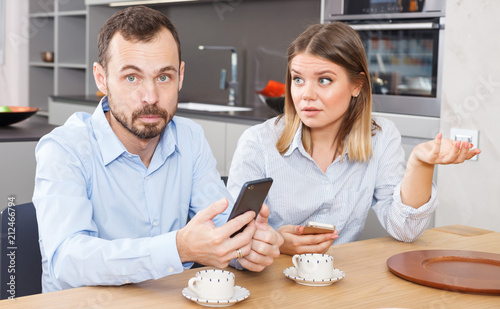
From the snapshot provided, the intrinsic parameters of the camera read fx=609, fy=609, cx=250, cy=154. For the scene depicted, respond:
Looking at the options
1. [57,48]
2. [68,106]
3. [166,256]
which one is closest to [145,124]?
[166,256]

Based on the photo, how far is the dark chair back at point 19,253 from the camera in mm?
1241

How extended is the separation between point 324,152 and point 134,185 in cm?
60

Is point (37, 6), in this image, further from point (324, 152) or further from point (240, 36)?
point (324, 152)

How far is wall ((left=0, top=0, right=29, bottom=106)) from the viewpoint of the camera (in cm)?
566

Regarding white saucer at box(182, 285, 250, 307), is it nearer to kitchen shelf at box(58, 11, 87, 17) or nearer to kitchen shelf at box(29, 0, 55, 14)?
kitchen shelf at box(58, 11, 87, 17)

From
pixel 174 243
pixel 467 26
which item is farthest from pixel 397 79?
pixel 174 243

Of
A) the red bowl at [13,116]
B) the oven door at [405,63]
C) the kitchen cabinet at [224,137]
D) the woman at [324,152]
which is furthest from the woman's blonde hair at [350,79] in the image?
the red bowl at [13,116]

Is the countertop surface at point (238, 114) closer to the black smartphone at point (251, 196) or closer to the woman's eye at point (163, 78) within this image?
Result: the woman's eye at point (163, 78)

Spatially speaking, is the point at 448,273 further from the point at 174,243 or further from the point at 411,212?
the point at 174,243

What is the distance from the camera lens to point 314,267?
44.6 inches

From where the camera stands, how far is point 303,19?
373cm

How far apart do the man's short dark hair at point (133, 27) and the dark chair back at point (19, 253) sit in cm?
37

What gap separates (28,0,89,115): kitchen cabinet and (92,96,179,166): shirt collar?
364 cm

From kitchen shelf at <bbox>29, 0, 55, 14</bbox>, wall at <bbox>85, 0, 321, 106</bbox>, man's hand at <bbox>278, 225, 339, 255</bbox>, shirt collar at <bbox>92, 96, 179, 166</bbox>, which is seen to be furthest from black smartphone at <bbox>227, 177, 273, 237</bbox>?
kitchen shelf at <bbox>29, 0, 55, 14</bbox>
